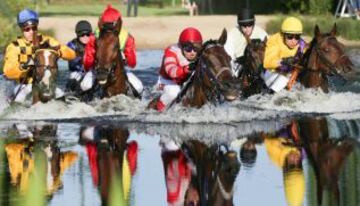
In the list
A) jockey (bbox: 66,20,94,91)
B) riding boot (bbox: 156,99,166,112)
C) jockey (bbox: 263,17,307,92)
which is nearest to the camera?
riding boot (bbox: 156,99,166,112)

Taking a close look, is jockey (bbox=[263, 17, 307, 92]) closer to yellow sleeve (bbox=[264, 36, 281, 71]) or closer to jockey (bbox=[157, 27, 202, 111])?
yellow sleeve (bbox=[264, 36, 281, 71])

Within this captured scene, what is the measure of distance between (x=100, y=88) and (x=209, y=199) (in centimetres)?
910

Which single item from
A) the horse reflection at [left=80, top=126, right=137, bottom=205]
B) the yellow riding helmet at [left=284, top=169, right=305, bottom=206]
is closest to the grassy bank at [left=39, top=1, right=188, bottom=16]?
the horse reflection at [left=80, top=126, right=137, bottom=205]

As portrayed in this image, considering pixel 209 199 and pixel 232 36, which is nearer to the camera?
pixel 209 199

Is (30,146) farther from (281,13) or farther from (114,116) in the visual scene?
(281,13)

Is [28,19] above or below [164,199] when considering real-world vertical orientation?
above

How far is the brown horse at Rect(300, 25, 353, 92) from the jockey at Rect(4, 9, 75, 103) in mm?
3816

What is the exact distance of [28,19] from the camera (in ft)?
68.3

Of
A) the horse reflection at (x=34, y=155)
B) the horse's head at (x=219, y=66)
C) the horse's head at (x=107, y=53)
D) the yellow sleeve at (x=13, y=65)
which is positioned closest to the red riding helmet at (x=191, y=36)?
the horse's head at (x=219, y=66)

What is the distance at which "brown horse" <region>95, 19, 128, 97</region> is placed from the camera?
64.0ft

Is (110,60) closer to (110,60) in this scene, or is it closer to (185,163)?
(110,60)

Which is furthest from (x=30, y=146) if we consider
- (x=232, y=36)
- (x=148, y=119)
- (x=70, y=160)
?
(x=232, y=36)

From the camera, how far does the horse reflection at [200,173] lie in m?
11.9

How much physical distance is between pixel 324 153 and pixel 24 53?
23.5 feet
